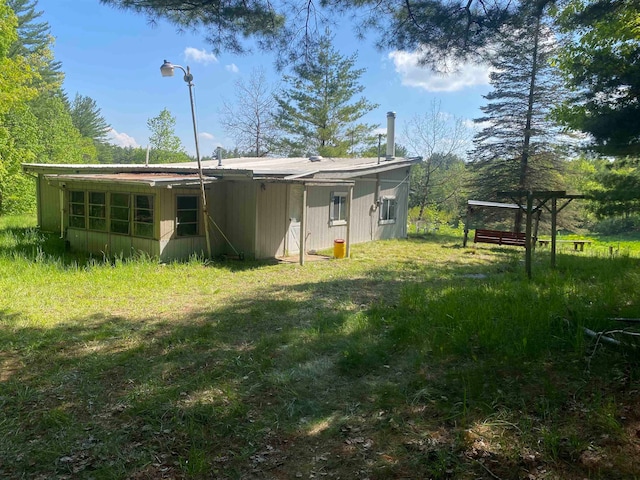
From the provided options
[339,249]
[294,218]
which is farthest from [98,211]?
[339,249]

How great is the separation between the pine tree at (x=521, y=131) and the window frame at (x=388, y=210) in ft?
18.6

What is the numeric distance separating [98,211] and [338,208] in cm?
678

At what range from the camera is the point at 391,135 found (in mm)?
16422

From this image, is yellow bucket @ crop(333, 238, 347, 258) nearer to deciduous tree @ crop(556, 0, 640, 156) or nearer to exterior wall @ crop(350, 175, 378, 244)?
exterior wall @ crop(350, 175, 378, 244)

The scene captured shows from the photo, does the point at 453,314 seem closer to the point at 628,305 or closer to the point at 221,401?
the point at 628,305

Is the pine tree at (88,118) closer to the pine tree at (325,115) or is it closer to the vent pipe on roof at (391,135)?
the pine tree at (325,115)

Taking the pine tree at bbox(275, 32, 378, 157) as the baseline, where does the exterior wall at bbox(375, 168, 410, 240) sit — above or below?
below

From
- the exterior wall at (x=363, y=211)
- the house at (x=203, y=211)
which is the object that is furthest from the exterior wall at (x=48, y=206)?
the exterior wall at (x=363, y=211)

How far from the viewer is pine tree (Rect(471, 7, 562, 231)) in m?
19.1

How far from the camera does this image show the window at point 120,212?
10.7 meters

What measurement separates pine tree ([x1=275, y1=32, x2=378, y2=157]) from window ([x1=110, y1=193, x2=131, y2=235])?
1772 centimetres

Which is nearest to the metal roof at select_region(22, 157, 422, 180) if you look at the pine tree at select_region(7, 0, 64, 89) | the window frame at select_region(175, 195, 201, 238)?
the window frame at select_region(175, 195, 201, 238)

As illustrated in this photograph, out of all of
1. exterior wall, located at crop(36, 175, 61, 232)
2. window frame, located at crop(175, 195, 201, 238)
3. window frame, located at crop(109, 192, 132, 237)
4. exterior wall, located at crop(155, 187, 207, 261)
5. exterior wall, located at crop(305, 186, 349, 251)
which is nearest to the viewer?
exterior wall, located at crop(155, 187, 207, 261)

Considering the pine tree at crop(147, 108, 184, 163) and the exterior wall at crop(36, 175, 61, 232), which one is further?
the pine tree at crop(147, 108, 184, 163)
